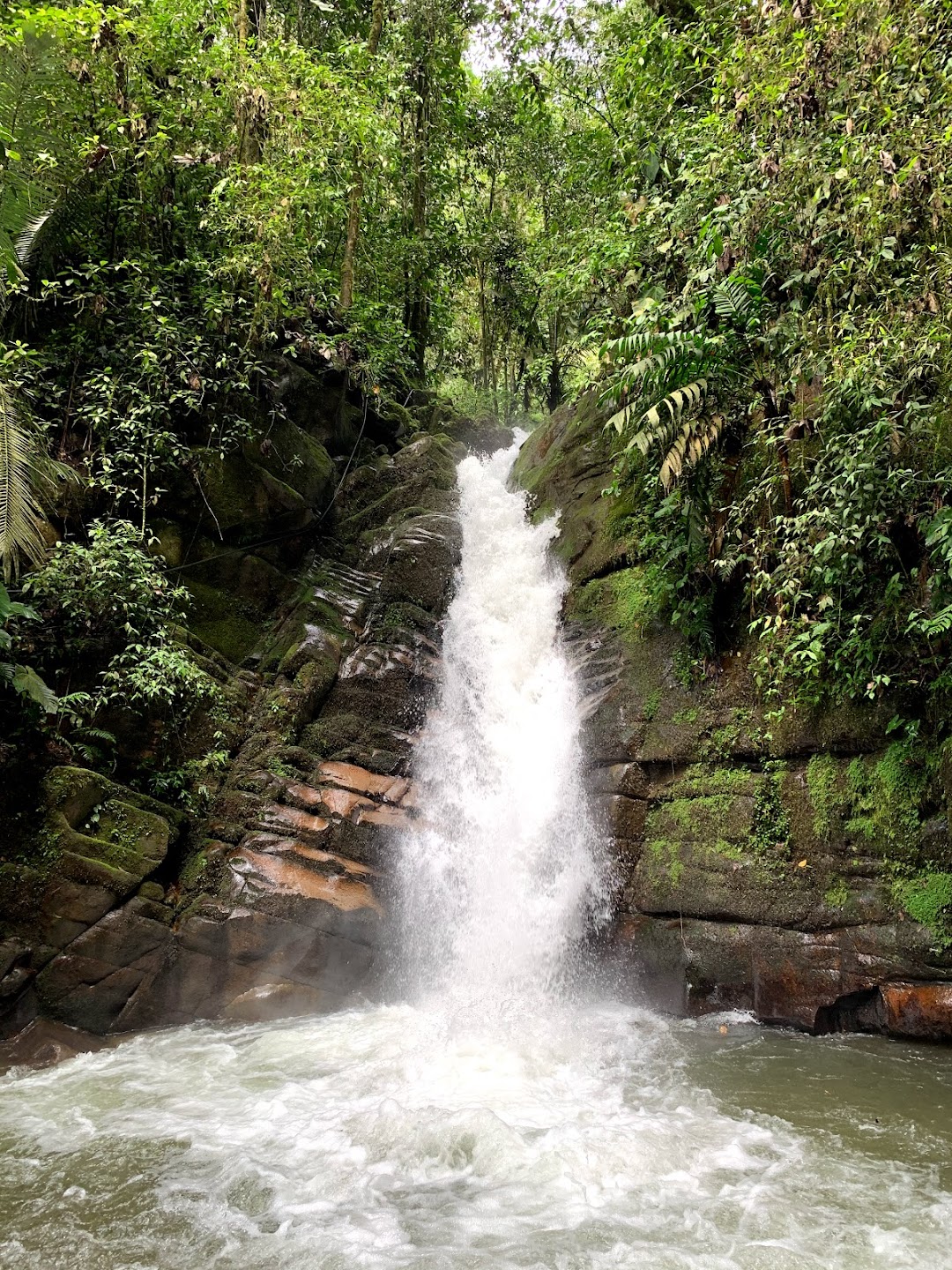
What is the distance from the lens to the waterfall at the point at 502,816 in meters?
7.34

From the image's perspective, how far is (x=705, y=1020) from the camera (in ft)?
20.4

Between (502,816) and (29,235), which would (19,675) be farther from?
(29,235)

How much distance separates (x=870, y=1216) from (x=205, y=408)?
1017 centimetres

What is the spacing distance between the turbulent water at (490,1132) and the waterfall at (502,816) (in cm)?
4

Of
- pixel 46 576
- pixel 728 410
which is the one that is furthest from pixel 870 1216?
pixel 46 576

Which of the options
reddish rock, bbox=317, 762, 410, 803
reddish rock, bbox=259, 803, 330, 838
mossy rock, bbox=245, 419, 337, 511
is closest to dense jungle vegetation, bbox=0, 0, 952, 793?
mossy rock, bbox=245, 419, 337, 511

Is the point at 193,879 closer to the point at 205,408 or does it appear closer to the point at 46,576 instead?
the point at 46,576

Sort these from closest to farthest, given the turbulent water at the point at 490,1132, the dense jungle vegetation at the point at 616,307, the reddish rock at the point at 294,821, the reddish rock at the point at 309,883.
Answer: the turbulent water at the point at 490,1132, the dense jungle vegetation at the point at 616,307, the reddish rock at the point at 309,883, the reddish rock at the point at 294,821

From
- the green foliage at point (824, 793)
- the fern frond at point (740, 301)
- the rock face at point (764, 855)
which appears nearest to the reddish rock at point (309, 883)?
the rock face at point (764, 855)

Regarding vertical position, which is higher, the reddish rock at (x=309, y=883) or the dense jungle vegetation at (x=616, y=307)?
the dense jungle vegetation at (x=616, y=307)

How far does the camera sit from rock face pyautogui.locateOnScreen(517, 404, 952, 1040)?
562cm

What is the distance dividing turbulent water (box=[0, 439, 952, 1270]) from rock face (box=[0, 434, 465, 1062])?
382mm

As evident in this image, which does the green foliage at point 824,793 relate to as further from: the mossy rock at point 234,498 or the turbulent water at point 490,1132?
the mossy rock at point 234,498

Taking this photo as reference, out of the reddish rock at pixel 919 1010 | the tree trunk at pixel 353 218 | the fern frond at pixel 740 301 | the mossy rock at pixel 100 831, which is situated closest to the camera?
the reddish rock at pixel 919 1010
